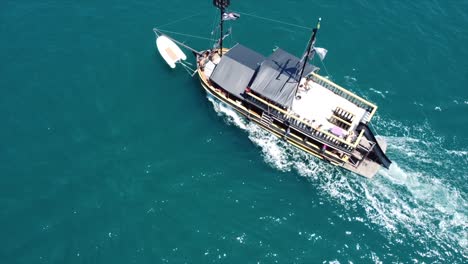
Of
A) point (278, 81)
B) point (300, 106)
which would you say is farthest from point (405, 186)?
point (278, 81)

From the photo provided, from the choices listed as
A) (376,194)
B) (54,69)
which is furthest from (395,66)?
(54,69)

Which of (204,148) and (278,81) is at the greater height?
(278,81)

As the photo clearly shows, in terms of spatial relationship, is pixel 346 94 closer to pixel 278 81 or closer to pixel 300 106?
pixel 300 106

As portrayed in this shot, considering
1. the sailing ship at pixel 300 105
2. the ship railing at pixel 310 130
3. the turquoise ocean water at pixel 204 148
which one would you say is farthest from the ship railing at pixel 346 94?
the turquoise ocean water at pixel 204 148

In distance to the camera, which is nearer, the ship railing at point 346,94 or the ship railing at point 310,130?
the ship railing at point 310,130

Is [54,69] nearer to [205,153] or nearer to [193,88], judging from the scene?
[193,88]

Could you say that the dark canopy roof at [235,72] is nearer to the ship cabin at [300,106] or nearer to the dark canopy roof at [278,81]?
the ship cabin at [300,106]

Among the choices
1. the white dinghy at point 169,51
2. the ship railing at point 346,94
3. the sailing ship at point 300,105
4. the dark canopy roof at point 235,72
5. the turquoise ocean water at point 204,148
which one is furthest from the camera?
the white dinghy at point 169,51
